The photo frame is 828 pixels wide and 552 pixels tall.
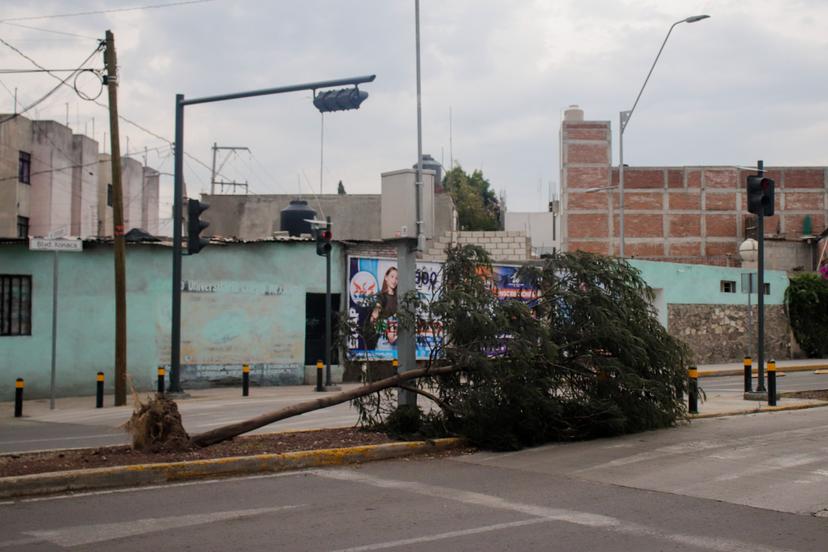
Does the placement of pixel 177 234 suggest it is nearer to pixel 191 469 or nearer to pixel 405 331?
pixel 405 331

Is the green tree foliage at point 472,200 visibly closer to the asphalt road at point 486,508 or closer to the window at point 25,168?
the window at point 25,168

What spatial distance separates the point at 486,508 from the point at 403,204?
232 inches

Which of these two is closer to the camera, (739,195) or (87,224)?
(87,224)

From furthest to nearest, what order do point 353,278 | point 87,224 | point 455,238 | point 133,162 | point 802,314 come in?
point 133,162 < point 87,224 < point 802,314 < point 455,238 < point 353,278

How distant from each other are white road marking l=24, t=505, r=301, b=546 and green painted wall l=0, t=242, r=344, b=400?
17102 millimetres

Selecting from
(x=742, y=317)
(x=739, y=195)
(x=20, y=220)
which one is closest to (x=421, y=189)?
(x=742, y=317)

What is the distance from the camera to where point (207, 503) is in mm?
8227

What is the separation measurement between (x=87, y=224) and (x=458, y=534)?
49.8 metres

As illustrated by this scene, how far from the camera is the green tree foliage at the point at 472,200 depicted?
75688mm

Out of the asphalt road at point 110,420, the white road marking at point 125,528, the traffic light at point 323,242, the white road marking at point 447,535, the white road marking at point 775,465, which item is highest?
the traffic light at point 323,242

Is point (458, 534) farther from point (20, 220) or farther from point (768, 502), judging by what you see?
point (20, 220)

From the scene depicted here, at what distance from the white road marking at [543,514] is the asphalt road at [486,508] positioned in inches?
0.7

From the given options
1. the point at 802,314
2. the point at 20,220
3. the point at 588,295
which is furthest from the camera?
the point at 20,220

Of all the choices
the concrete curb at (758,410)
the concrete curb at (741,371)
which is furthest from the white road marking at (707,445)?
the concrete curb at (741,371)
